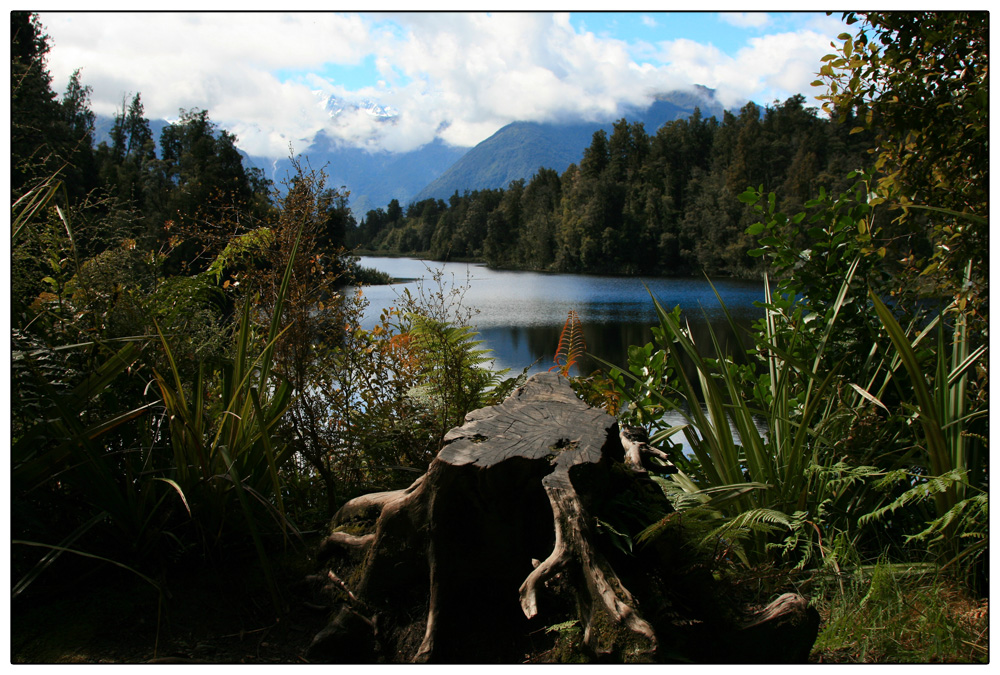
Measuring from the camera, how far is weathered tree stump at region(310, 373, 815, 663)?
4.71ft

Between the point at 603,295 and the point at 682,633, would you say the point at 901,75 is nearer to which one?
the point at 682,633

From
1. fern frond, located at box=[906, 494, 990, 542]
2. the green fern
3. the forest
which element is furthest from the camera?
the green fern

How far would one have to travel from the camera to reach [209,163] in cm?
1585

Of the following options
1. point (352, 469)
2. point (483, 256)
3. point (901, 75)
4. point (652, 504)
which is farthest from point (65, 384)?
point (483, 256)

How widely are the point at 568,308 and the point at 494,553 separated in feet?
26.5

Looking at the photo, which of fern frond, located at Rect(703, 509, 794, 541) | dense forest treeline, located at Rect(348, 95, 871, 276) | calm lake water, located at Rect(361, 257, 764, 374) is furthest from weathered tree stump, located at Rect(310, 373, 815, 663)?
dense forest treeline, located at Rect(348, 95, 871, 276)

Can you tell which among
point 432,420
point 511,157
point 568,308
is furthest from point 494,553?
point 511,157

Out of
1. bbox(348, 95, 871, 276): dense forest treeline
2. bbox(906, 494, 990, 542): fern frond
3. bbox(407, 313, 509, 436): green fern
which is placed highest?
bbox(348, 95, 871, 276): dense forest treeline

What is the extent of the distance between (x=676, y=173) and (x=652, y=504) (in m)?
20.0

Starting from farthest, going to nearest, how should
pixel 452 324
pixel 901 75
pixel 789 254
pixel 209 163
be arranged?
1. pixel 209 163
2. pixel 452 324
3. pixel 789 254
4. pixel 901 75

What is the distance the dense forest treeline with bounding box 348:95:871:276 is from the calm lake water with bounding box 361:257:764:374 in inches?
96.6

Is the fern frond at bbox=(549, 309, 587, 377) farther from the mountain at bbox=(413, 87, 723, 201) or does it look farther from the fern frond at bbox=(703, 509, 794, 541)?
the mountain at bbox=(413, 87, 723, 201)

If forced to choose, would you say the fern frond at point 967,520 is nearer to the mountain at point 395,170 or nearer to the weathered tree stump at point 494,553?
the weathered tree stump at point 494,553

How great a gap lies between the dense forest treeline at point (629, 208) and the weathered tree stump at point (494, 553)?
39.2 ft
